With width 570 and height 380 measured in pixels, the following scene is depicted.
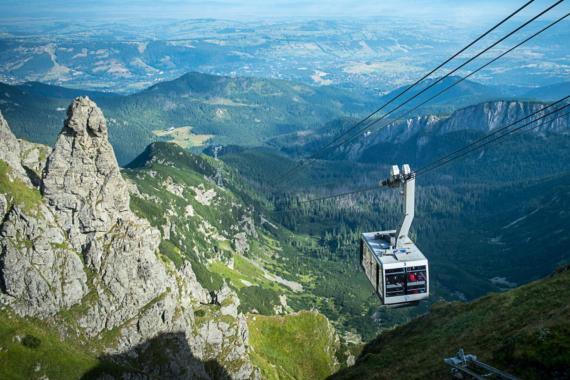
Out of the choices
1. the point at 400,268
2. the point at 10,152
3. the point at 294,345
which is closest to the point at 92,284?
the point at 10,152

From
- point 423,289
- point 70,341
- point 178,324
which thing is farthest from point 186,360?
point 423,289

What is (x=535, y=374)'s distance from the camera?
118 feet

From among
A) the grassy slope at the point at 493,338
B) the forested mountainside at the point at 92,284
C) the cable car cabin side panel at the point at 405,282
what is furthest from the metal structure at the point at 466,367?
the forested mountainside at the point at 92,284

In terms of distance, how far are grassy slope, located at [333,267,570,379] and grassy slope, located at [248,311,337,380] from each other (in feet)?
153

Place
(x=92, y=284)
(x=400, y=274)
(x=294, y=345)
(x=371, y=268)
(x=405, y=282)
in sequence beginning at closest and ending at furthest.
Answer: (x=400, y=274) < (x=405, y=282) < (x=371, y=268) < (x=92, y=284) < (x=294, y=345)

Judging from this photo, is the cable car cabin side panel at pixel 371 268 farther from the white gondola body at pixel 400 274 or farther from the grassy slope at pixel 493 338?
the grassy slope at pixel 493 338

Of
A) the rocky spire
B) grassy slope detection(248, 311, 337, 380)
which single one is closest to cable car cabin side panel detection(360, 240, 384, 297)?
grassy slope detection(248, 311, 337, 380)

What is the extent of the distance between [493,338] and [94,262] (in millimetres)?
92833

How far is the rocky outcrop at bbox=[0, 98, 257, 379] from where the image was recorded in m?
111

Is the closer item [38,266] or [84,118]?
[38,266]

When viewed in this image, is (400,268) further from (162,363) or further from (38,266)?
(38,266)

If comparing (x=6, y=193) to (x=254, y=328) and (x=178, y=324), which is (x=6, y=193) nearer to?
(x=178, y=324)

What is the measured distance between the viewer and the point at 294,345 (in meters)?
139

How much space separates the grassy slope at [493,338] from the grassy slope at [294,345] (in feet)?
153
